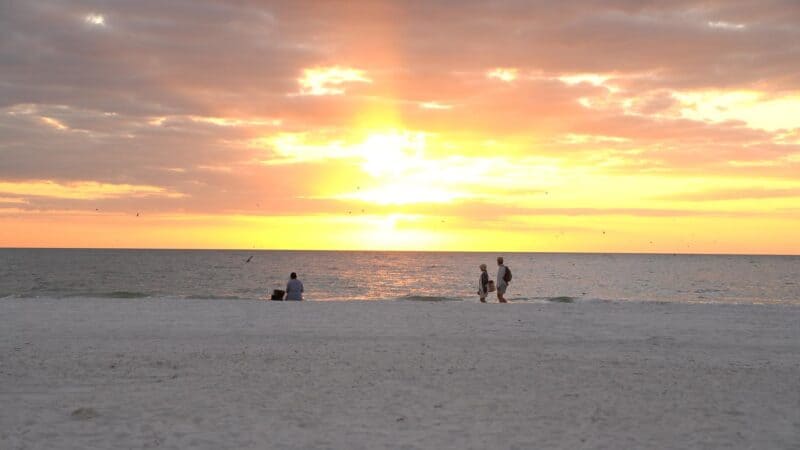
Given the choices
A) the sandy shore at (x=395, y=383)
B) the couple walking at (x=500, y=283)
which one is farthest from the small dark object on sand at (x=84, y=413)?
the couple walking at (x=500, y=283)

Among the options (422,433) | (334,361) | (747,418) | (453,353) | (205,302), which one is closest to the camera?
(422,433)

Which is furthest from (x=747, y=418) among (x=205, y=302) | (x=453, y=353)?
(x=205, y=302)

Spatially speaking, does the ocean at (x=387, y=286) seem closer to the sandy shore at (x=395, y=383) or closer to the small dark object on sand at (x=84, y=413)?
the sandy shore at (x=395, y=383)

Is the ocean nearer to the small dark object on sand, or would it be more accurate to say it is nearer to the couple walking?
the couple walking

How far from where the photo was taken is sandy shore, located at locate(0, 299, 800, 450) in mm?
9727

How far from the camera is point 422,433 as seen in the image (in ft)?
32.1

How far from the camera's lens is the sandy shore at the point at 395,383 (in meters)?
9.73

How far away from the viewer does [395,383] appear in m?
12.8

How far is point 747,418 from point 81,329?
16985mm

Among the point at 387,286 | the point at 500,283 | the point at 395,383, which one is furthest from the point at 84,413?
the point at 387,286

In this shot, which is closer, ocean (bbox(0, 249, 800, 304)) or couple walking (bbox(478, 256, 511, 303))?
couple walking (bbox(478, 256, 511, 303))

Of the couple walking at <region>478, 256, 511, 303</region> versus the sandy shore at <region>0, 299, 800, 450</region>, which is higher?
the couple walking at <region>478, 256, 511, 303</region>

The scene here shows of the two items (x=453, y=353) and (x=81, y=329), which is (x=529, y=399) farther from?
(x=81, y=329)

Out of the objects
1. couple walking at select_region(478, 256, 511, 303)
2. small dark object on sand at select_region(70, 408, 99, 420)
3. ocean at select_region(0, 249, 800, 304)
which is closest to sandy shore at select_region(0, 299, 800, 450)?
small dark object on sand at select_region(70, 408, 99, 420)
